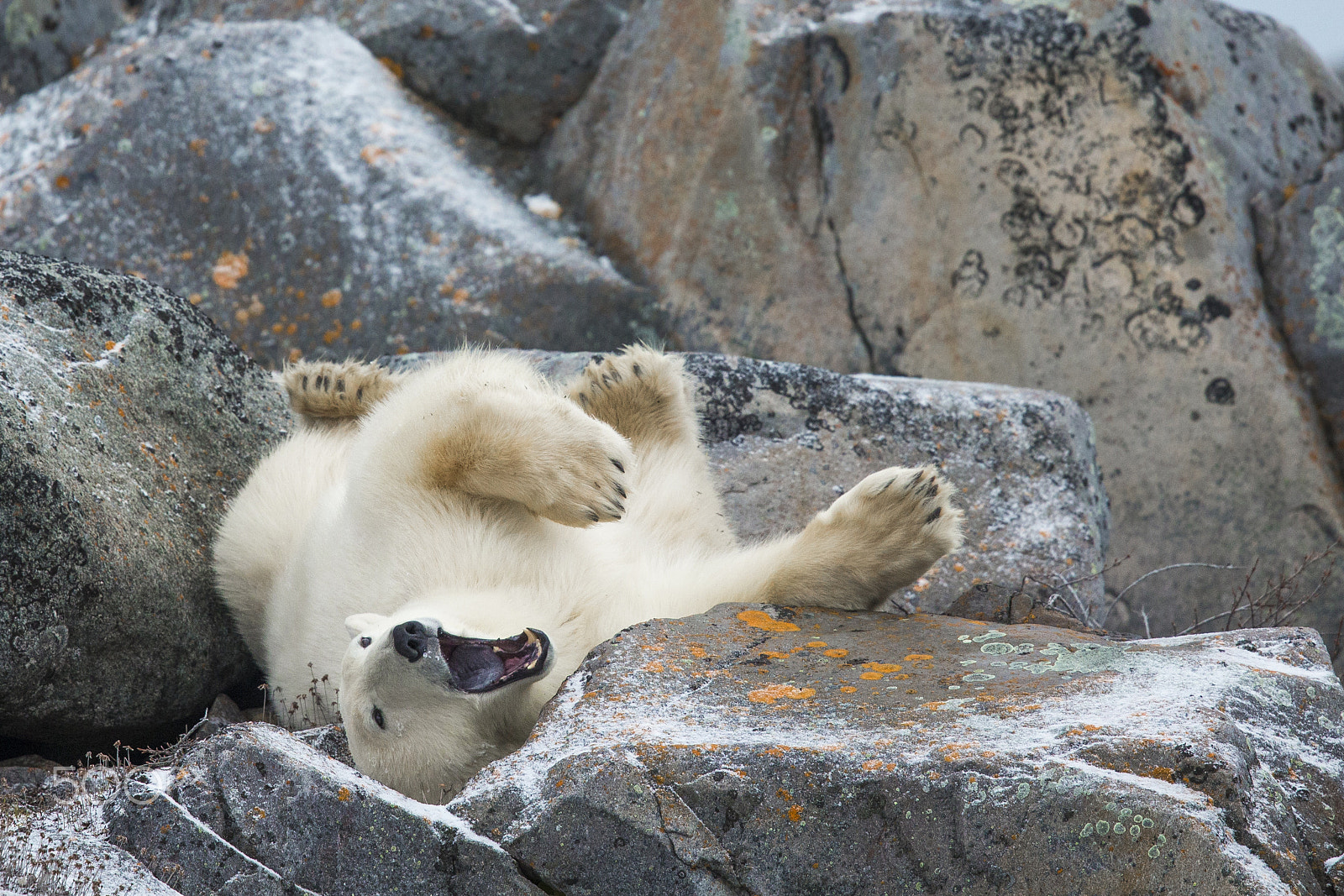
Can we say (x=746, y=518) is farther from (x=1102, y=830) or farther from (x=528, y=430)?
(x=1102, y=830)

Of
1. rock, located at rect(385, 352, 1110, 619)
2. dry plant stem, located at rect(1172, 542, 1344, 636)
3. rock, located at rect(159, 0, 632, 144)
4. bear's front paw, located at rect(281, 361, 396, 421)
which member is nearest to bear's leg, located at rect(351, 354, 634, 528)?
bear's front paw, located at rect(281, 361, 396, 421)

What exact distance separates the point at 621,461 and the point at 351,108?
507cm

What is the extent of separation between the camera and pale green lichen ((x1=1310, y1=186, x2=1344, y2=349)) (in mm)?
6293

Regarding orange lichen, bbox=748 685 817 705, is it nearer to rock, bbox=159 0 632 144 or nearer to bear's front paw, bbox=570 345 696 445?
bear's front paw, bbox=570 345 696 445

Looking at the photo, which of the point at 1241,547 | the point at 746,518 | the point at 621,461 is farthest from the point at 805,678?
the point at 1241,547

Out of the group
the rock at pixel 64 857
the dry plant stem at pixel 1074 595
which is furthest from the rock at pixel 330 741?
the dry plant stem at pixel 1074 595

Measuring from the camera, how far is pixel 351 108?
281 inches

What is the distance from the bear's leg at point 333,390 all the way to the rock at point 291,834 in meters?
1.96

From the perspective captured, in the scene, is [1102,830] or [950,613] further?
[950,613]

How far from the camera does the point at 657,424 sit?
12.7 feet

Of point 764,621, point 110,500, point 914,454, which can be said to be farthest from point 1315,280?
point 110,500

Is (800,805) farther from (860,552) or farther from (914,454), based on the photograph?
(914,454)

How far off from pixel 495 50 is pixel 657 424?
458cm

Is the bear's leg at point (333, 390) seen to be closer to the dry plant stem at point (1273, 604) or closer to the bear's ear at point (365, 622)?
the bear's ear at point (365, 622)
